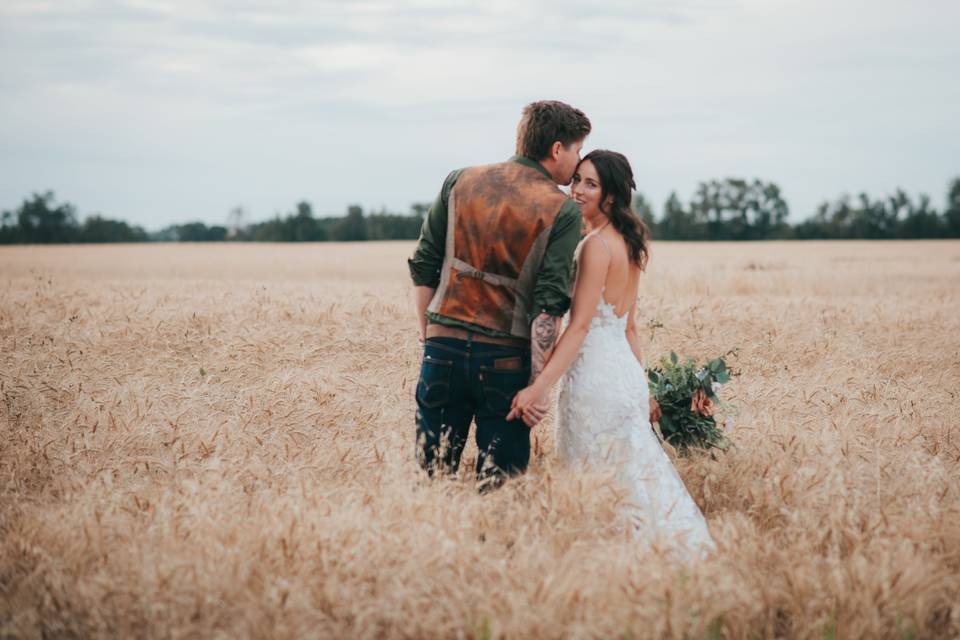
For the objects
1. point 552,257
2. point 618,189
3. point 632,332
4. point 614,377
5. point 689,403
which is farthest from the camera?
point 689,403

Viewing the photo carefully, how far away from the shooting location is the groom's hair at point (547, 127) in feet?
12.5

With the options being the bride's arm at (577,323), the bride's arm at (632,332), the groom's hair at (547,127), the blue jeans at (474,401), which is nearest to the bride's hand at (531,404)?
the bride's arm at (577,323)

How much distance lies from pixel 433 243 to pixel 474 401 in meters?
0.91

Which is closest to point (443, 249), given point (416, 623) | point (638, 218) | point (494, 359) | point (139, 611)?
point (494, 359)

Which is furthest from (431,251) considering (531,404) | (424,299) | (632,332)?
(632,332)

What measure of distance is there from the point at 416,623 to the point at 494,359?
1.36 meters

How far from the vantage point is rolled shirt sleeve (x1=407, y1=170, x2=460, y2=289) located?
4012 millimetres

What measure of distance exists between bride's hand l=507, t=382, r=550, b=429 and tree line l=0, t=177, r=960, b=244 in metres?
65.5

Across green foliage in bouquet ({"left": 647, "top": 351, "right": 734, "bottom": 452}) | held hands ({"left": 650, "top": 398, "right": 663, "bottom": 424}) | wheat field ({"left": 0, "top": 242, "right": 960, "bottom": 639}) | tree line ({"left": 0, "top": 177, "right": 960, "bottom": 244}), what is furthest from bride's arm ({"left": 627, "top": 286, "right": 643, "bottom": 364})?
tree line ({"left": 0, "top": 177, "right": 960, "bottom": 244})

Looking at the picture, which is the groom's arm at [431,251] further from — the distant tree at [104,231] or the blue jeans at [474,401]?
the distant tree at [104,231]

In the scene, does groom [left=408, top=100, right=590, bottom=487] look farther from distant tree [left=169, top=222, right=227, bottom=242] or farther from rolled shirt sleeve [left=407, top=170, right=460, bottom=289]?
distant tree [left=169, top=222, right=227, bottom=242]

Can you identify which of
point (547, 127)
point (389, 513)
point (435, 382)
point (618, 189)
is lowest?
point (389, 513)

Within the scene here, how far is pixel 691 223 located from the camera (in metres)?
74.4

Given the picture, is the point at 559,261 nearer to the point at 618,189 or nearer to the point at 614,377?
the point at 618,189
